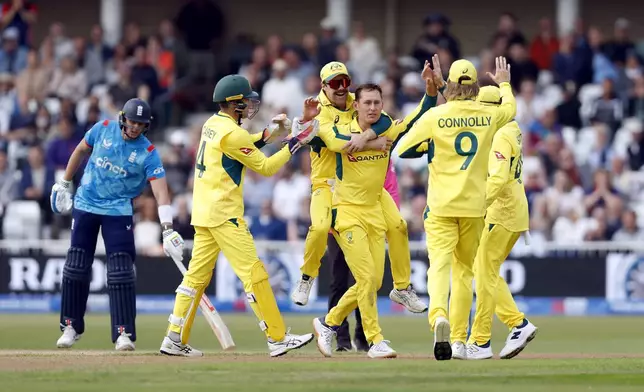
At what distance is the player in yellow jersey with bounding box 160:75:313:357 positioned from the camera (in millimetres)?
12648

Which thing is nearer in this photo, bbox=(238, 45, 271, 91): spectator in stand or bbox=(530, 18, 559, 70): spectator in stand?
bbox=(238, 45, 271, 91): spectator in stand

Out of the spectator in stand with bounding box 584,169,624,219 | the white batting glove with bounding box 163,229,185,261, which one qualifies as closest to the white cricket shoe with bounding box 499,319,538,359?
the white batting glove with bounding box 163,229,185,261

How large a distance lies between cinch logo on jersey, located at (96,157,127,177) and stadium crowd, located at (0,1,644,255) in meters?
7.96

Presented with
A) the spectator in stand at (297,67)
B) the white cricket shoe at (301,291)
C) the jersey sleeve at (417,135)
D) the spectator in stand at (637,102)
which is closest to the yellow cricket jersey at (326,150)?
the jersey sleeve at (417,135)

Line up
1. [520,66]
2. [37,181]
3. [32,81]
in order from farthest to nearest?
1. [32,81]
2. [520,66]
3. [37,181]

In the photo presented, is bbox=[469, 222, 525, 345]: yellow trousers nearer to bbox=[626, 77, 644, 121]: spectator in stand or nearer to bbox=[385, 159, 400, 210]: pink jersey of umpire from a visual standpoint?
bbox=[385, 159, 400, 210]: pink jersey of umpire

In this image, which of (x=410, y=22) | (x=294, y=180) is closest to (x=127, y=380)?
(x=294, y=180)

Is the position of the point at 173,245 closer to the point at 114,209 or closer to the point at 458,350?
the point at 114,209

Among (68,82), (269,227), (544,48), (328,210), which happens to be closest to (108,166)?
(328,210)

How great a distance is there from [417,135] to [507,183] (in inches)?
42.0

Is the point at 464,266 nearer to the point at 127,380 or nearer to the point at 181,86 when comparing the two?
the point at 127,380

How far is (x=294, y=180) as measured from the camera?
2325 centimetres

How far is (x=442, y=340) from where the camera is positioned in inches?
467

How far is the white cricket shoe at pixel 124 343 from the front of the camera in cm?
1358
